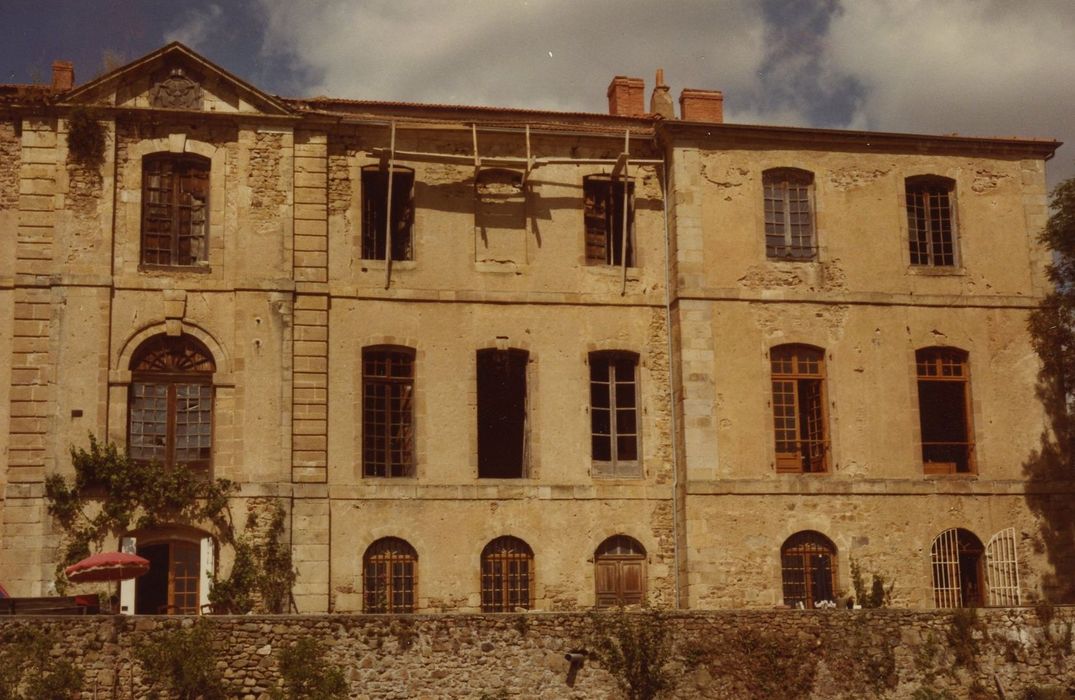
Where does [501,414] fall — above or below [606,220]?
below

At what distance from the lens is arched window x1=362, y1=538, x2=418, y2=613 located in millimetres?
24047

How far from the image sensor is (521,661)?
1989 cm

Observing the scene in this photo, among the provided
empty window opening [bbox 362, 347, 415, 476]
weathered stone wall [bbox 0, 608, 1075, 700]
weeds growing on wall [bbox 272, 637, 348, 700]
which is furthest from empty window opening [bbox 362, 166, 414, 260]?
weeds growing on wall [bbox 272, 637, 348, 700]

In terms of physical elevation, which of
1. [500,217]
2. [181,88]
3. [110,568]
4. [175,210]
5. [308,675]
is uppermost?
[181,88]

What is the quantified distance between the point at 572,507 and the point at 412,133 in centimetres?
697

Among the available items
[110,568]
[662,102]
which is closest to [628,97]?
[662,102]

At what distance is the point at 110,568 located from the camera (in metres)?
20.3

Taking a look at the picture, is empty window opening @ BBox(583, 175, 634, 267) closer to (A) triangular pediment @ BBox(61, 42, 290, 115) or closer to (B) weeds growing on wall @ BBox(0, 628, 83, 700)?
(A) triangular pediment @ BBox(61, 42, 290, 115)

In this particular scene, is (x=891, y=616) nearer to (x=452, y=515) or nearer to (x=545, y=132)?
(x=452, y=515)

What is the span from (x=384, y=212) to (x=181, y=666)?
9786 millimetres

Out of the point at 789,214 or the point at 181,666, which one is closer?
the point at 181,666

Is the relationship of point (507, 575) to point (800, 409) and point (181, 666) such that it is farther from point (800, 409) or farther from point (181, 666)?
point (181, 666)

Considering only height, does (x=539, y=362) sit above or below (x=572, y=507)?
above

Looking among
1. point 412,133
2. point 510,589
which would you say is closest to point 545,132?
point 412,133
